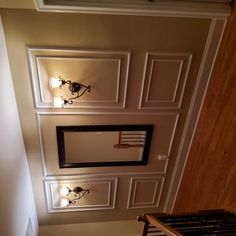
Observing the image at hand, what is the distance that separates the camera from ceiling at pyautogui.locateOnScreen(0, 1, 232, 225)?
229 cm

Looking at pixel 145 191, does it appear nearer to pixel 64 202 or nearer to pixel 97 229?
pixel 97 229

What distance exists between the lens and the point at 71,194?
344 centimetres

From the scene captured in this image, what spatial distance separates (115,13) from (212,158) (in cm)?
164

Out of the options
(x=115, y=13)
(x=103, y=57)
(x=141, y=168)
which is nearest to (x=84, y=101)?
(x=103, y=57)

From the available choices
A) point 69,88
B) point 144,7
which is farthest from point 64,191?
point 144,7

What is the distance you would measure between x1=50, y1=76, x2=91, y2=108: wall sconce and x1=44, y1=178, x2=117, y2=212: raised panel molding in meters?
1.15

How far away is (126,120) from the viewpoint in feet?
9.43

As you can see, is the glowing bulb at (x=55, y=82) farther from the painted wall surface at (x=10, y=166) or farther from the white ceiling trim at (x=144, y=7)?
the white ceiling trim at (x=144, y=7)

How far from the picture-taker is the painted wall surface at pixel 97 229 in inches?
147

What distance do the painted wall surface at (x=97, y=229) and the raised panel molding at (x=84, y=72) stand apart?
2050 mm

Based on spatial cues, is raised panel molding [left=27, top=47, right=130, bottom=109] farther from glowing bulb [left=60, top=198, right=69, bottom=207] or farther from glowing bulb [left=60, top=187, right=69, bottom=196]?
glowing bulb [left=60, top=198, right=69, bottom=207]

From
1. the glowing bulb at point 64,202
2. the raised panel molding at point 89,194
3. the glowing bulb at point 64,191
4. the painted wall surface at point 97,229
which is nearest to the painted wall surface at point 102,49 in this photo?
the raised panel molding at point 89,194

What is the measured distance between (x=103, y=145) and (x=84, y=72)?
0.96m

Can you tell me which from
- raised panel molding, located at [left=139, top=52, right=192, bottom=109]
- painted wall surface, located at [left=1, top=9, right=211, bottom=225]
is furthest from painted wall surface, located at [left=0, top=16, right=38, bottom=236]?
raised panel molding, located at [left=139, top=52, right=192, bottom=109]
